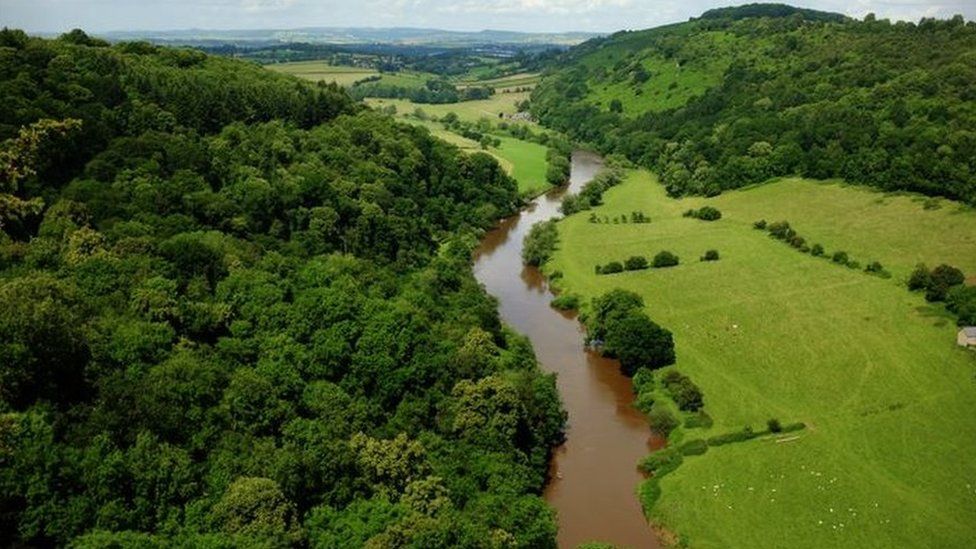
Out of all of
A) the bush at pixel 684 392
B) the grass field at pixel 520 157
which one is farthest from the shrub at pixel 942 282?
the grass field at pixel 520 157

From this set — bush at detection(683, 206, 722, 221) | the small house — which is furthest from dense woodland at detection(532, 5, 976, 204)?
the small house

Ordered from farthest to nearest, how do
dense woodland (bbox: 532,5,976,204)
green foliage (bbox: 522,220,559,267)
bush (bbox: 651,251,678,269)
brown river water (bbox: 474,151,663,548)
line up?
dense woodland (bbox: 532,5,976,204), green foliage (bbox: 522,220,559,267), bush (bbox: 651,251,678,269), brown river water (bbox: 474,151,663,548)

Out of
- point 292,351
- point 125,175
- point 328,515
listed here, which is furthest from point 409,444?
point 125,175

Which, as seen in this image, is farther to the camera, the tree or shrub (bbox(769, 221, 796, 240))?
shrub (bbox(769, 221, 796, 240))

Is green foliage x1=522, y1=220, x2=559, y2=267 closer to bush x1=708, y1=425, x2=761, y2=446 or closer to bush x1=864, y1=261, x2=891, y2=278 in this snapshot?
bush x1=864, y1=261, x2=891, y2=278

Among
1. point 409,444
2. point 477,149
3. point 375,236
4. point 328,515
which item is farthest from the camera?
point 477,149

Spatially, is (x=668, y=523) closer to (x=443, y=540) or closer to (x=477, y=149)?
(x=443, y=540)
